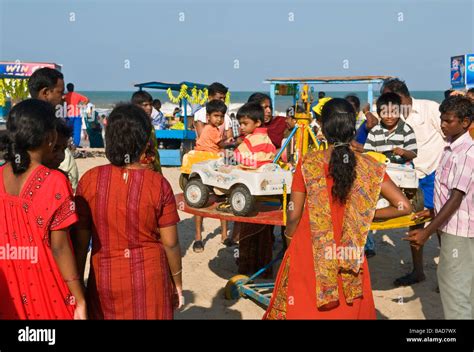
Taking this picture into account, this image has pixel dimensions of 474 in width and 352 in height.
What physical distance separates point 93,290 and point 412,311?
11.4ft

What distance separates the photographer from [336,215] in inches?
113

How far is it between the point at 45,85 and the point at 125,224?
195cm

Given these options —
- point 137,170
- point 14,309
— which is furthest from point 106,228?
point 14,309

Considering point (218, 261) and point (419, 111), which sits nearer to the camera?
point (419, 111)

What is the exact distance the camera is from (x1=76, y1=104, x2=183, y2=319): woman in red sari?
2594 mm

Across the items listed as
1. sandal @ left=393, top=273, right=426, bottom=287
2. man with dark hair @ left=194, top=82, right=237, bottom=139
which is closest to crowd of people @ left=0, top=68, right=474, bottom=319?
sandal @ left=393, top=273, right=426, bottom=287

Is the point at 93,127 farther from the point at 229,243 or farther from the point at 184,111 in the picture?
the point at 229,243

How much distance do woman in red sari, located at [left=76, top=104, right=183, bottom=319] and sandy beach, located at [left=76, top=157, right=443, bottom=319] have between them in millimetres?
2321

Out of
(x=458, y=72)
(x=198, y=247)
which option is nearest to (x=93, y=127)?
(x=458, y=72)

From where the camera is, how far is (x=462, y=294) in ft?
11.7

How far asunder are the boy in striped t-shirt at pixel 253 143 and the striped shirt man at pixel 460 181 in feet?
5.42

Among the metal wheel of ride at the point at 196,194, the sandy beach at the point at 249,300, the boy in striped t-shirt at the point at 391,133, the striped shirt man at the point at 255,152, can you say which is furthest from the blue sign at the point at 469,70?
the metal wheel of ride at the point at 196,194

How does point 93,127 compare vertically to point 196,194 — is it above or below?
above
